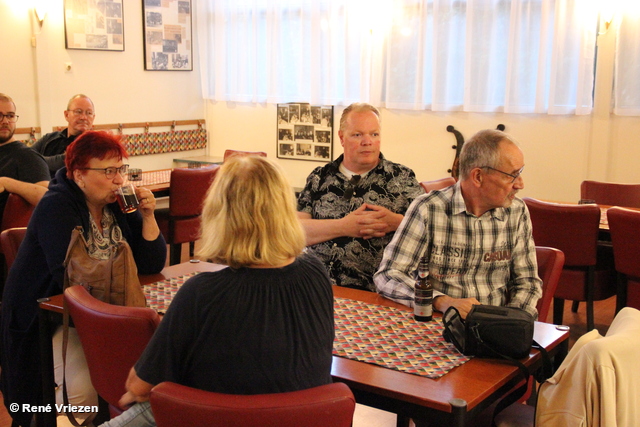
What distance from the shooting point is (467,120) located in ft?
21.0

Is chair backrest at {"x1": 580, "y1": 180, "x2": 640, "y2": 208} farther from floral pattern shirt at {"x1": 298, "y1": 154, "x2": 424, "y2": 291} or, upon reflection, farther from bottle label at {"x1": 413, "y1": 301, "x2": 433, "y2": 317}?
bottle label at {"x1": 413, "y1": 301, "x2": 433, "y2": 317}

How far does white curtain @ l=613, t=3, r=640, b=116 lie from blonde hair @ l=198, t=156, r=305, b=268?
189 inches

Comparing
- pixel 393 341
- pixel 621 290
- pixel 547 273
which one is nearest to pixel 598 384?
pixel 393 341

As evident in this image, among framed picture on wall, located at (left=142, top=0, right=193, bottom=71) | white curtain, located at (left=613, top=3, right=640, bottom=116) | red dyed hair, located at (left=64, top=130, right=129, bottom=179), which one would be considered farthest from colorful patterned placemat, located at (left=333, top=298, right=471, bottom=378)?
framed picture on wall, located at (left=142, top=0, right=193, bottom=71)

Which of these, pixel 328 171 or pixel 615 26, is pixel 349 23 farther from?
pixel 328 171

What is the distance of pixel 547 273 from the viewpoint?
2.70 m

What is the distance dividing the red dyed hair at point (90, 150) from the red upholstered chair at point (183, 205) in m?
2.37

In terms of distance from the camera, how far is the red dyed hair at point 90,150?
2.70 m

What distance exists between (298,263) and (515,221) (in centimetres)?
119

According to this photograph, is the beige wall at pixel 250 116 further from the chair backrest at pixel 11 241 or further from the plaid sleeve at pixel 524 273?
the chair backrest at pixel 11 241

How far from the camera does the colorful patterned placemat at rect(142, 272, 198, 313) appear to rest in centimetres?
244

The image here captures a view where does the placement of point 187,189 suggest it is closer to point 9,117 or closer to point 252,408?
point 9,117

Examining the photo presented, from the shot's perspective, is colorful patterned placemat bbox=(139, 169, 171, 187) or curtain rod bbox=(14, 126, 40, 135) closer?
colorful patterned placemat bbox=(139, 169, 171, 187)

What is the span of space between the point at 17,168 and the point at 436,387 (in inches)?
137
